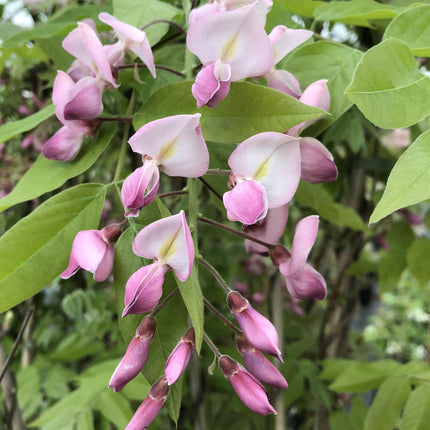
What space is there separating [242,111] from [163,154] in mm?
60

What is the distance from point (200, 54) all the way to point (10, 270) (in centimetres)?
19

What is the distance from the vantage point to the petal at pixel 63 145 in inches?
15.4

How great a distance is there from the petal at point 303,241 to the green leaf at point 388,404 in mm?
273

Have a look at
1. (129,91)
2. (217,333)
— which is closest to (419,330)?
(217,333)

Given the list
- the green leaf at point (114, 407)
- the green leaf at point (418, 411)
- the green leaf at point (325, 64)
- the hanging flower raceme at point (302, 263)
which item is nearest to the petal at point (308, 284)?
the hanging flower raceme at point (302, 263)

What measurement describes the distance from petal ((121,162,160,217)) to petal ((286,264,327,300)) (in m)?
0.12

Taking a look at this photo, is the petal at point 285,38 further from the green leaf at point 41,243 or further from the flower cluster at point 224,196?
the green leaf at point 41,243

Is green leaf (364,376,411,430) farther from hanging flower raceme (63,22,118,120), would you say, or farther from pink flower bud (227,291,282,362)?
hanging flower raceme (63,22,118,120)

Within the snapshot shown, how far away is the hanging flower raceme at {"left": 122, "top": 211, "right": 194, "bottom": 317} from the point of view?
30 centimetres

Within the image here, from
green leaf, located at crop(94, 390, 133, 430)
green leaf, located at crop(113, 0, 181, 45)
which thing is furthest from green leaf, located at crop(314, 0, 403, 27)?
green leaf, located at crop(94, 390, 133, 430)

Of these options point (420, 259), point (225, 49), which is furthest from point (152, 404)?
point (420, 259)

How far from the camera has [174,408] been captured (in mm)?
333

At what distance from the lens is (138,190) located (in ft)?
1.01

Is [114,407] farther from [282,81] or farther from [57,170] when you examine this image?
[282,81]
